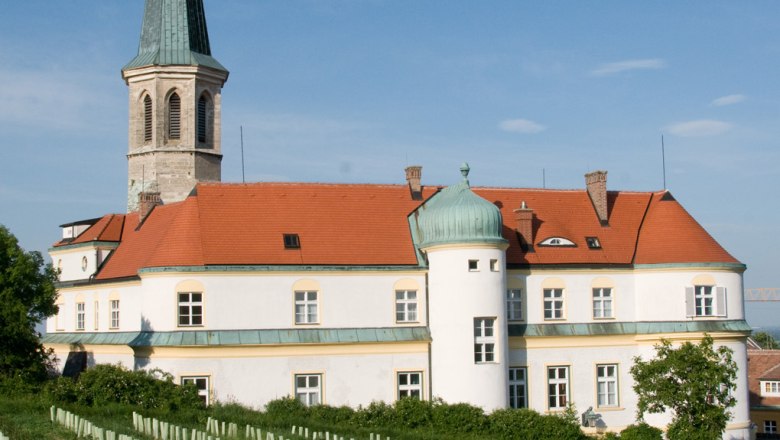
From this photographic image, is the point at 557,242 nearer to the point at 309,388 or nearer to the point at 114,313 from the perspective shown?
the point at 309,388

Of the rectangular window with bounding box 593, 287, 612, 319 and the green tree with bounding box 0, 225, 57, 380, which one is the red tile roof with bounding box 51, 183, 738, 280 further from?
the green tree with bounding box 0, 225, 57, 380

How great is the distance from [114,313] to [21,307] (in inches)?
221

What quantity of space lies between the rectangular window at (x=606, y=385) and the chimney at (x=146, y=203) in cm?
2050

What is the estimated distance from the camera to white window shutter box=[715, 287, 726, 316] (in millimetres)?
41031

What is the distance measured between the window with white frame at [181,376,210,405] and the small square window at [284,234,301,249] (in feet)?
19.7

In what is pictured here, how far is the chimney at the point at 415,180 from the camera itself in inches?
1711

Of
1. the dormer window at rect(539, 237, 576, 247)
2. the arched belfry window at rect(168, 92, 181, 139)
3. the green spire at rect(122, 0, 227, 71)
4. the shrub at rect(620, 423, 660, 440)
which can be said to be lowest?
the shrub at rect(620, 423, 660, 440)

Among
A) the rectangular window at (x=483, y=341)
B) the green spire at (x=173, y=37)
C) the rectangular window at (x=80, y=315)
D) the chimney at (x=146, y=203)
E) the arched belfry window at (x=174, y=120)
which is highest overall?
the green spire at (x=173, y=37)

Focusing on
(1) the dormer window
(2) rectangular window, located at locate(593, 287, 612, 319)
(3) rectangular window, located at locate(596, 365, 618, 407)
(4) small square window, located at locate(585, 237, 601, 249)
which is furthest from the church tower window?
(3) rectangular window, located at locate(596, 365, 618, 407)

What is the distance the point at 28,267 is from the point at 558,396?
69.0ft

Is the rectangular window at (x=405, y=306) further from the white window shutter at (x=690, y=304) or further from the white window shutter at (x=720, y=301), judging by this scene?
the white window shutter at (x=720, y=301)

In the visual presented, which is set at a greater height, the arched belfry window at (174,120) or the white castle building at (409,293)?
the arched belfry window at (174,120)

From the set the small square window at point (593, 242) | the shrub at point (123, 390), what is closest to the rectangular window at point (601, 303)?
the small square window at point (593, 242)

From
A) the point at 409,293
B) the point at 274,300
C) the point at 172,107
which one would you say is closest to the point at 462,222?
the point at 409,293
